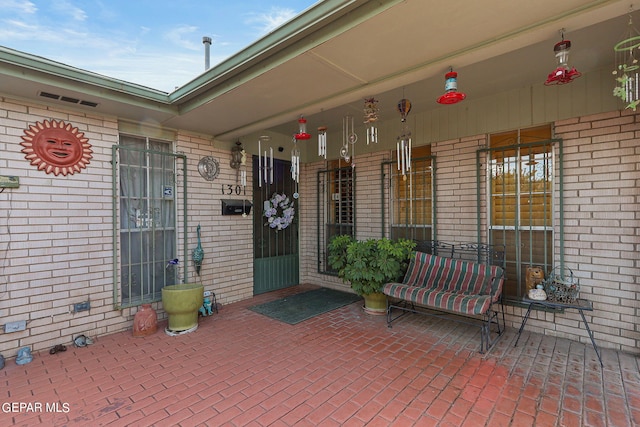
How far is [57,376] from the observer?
273 cm

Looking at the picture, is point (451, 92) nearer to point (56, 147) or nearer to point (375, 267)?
point (375, 267)

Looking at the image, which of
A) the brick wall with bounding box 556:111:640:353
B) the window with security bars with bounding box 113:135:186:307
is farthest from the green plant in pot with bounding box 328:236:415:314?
the window with security bars with bounding box 113:135:186:307

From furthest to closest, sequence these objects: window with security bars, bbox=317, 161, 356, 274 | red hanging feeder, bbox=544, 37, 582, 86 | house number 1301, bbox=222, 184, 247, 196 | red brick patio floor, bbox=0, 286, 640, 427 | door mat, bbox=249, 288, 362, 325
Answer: window with security bars, bbox=317, 161, 356, 274, house number 1301, bbox=222, 184, 247, 196, door mat, bbox=249, 288, 362, 325, red brick patio floor, bbox=0, 286, 640, 427, red hanging feeder, bbox=544, 37, 582, 86

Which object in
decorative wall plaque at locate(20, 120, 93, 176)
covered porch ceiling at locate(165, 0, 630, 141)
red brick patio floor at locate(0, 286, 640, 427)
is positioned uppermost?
covered porch ceiling at locate(165, 0, 630, 141)

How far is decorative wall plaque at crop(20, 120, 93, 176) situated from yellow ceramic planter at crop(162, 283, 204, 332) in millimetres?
1802

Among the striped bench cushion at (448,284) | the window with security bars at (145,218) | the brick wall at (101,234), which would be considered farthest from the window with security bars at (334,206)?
the window with security bars at (145,218)

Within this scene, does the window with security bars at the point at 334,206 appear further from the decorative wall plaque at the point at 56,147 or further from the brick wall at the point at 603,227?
the decorative wall plaque at the point at 56,147

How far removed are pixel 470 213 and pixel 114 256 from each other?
4719 mm

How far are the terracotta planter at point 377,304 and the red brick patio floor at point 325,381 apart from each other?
1.93ft

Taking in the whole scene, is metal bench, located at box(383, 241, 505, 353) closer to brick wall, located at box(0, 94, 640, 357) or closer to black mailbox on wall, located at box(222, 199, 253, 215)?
brick wall, located at box(0, 94, 640, 357)

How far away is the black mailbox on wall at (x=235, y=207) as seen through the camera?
15.8 ft

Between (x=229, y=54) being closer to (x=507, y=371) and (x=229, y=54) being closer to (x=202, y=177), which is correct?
(x=202, y=177)

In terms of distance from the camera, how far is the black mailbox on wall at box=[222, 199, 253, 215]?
189 inches

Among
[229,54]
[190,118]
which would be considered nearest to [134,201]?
[190,118]
